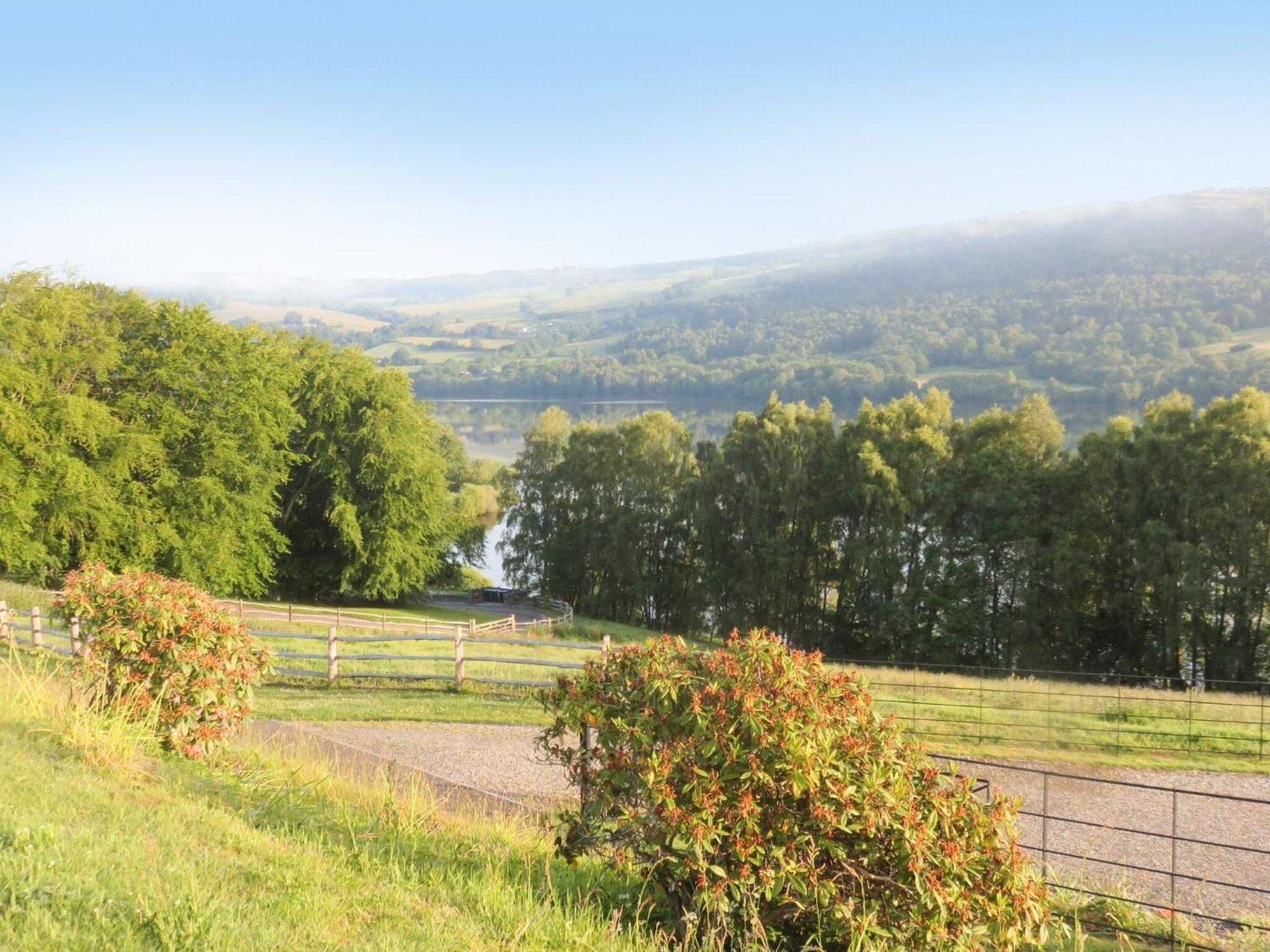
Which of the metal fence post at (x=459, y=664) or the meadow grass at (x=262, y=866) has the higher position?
the meadow grass at (x=262, y=866)

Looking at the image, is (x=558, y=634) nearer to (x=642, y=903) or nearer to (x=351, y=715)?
(x=351, y=715)

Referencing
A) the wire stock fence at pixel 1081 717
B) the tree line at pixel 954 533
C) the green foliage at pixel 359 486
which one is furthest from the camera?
the green foliage at pixel 359 486

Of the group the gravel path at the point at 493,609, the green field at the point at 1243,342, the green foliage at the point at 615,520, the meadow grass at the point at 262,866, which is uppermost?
the green field at the point at 1243,342

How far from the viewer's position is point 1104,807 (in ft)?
36.6

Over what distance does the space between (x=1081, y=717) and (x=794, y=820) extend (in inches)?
566

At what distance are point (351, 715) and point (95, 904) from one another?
10725 mm

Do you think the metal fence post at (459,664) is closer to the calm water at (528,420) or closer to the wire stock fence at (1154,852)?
the wire stock fence at (1154,852)

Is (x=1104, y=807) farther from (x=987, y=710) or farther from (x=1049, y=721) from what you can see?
(x=987, y=710)

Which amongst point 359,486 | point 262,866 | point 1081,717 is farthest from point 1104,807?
point 359,486

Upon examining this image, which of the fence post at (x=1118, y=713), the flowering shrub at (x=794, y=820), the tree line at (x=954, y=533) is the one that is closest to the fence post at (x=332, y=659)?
the flowering shrub at (x=794, y=820)

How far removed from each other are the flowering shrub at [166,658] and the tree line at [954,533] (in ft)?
99.6

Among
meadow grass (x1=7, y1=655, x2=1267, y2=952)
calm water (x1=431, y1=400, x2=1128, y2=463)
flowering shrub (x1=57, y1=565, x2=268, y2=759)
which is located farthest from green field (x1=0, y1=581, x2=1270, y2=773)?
calm water (x1=431, y1=400, x2=1128, y2=463)

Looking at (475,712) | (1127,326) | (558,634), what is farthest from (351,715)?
(1127,326)

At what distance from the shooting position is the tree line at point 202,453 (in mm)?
28375
